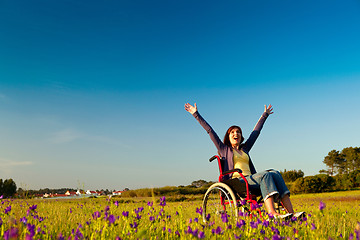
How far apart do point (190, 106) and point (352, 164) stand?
53.8 meters

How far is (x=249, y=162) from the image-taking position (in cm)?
535

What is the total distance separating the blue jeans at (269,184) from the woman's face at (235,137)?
4.08ft

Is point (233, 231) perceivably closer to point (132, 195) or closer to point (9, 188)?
point (132, 195)

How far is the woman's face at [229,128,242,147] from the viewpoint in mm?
5418

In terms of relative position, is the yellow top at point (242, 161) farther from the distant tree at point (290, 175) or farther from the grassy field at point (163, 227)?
the distant tree at point (290, 175)

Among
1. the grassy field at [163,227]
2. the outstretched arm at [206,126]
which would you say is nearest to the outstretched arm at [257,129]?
the outstretched arm at [206,126]

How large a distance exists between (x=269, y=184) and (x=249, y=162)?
4.48 ft

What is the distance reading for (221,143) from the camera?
17.7ft

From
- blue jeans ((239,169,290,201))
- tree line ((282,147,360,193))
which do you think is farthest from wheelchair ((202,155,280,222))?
tree line ((282,147,360,193))

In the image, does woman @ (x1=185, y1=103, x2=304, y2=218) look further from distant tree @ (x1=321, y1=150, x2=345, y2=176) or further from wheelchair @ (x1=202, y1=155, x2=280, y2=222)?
distant tree @ (x1=321, y1=150, x2=345, y2=176)

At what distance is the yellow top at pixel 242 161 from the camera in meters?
5.10

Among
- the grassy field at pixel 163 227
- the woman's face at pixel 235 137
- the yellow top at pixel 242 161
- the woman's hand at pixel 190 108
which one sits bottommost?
the grassy field at pixel 163 227

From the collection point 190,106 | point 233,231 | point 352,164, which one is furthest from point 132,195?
point 352,164

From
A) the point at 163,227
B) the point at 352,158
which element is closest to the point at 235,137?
the point at 163,227
